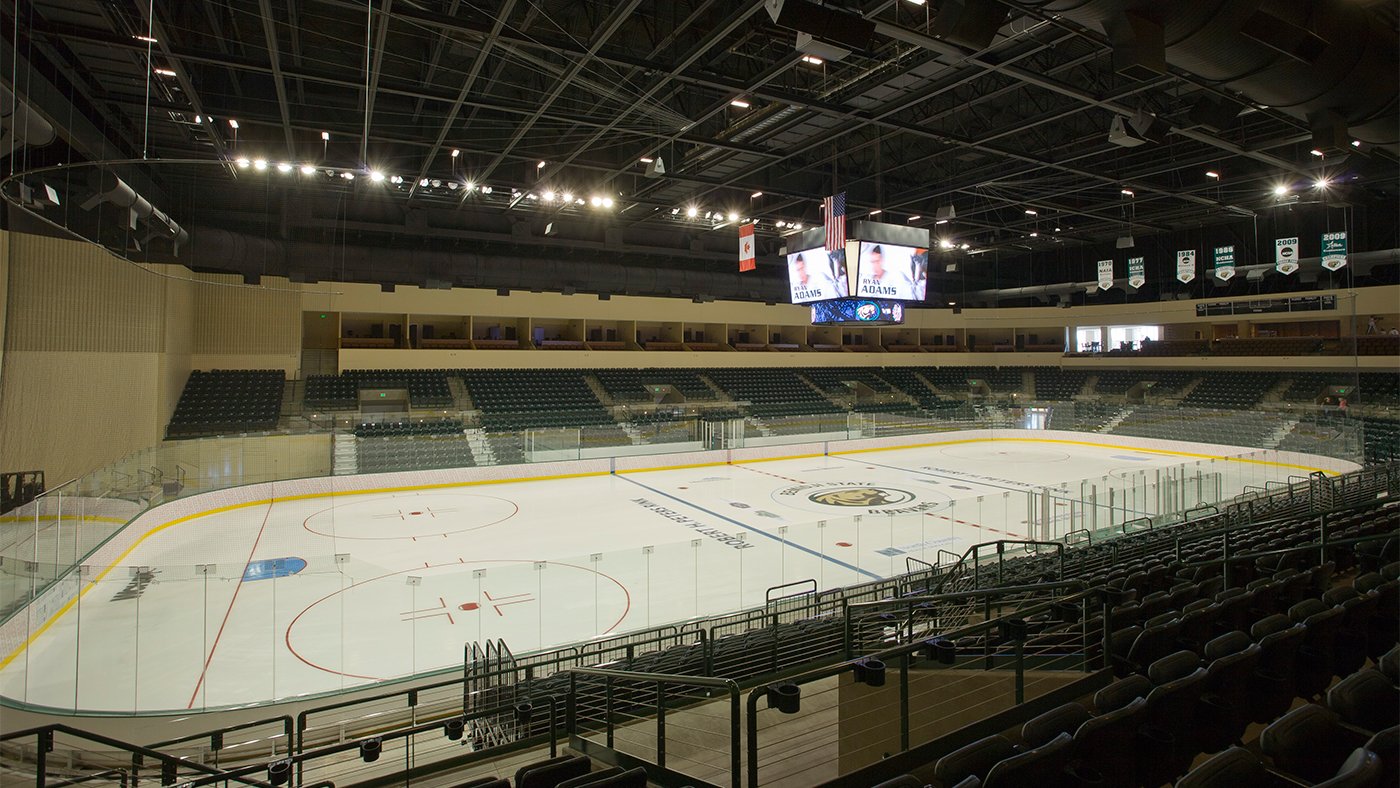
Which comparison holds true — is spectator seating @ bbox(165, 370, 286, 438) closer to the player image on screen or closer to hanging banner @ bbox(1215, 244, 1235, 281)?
the player image on screen

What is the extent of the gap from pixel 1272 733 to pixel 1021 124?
14.9 meters

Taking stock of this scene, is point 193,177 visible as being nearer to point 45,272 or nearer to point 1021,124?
point 45,272

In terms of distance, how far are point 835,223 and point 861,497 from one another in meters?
6.99

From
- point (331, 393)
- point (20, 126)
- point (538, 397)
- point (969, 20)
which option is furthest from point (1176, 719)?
point (538, 397)

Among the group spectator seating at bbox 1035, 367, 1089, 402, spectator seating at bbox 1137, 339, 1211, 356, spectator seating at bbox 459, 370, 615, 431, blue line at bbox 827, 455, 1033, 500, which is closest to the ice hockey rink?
blue line at bbox 827, 455, 1033, 500

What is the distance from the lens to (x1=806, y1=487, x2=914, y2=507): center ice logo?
16922 mm

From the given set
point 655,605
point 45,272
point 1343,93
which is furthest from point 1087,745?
point 45,272

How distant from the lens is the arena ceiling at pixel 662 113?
733 cm

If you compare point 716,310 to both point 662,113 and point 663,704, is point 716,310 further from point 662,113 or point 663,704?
point 663,704

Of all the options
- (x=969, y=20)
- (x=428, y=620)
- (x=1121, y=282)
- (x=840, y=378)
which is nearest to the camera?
(x=969, y=20)

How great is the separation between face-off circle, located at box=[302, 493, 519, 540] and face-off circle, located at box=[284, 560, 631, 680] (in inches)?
233

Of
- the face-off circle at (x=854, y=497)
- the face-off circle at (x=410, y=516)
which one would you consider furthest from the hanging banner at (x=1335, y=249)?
the face-off circle at (x=410, y=516)

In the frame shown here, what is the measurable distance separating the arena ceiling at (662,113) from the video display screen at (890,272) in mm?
2083

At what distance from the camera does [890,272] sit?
18734mm
